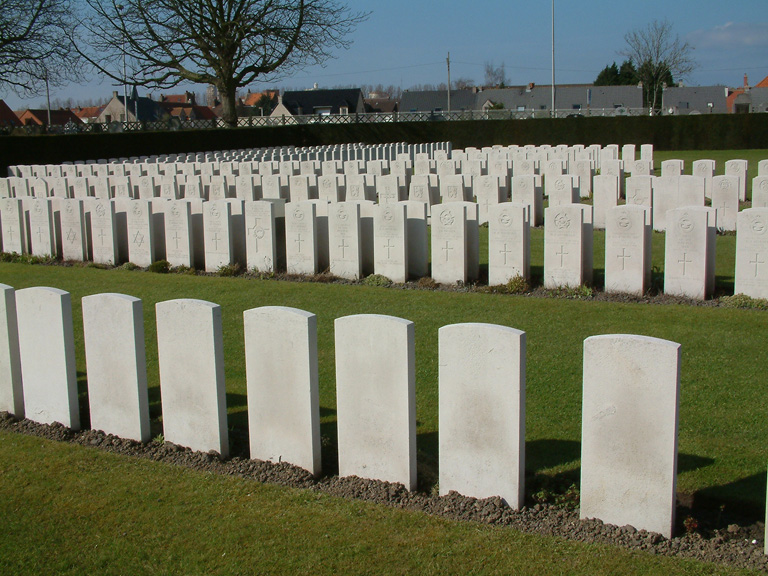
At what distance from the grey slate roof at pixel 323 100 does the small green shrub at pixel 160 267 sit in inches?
2338

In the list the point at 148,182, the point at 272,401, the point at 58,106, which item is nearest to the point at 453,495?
the point at 272,401

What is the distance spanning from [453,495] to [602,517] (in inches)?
27.1

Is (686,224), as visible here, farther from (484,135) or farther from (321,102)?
(321,102)

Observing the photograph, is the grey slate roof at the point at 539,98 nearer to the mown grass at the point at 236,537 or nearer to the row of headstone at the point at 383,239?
the row of headstone at the point at 383,239

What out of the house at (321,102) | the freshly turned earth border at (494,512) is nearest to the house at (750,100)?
the house at (321,102)

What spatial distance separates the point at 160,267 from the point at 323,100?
202 feet

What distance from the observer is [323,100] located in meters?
69.2

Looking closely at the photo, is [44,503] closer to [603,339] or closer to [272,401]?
[272,401]

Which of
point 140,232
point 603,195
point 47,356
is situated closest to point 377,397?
point 47,356

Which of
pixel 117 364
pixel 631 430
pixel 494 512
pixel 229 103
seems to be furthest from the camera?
pixel 229 103

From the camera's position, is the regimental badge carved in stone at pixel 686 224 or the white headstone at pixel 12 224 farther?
the white headstone at pixel 12 224

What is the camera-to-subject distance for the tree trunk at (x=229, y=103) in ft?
109

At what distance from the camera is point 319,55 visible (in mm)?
34125

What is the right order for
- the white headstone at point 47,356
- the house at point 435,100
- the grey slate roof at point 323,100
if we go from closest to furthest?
the white headstone at point 47,356 < the grey slate roof at point 323,100 < the house at point 435,100
